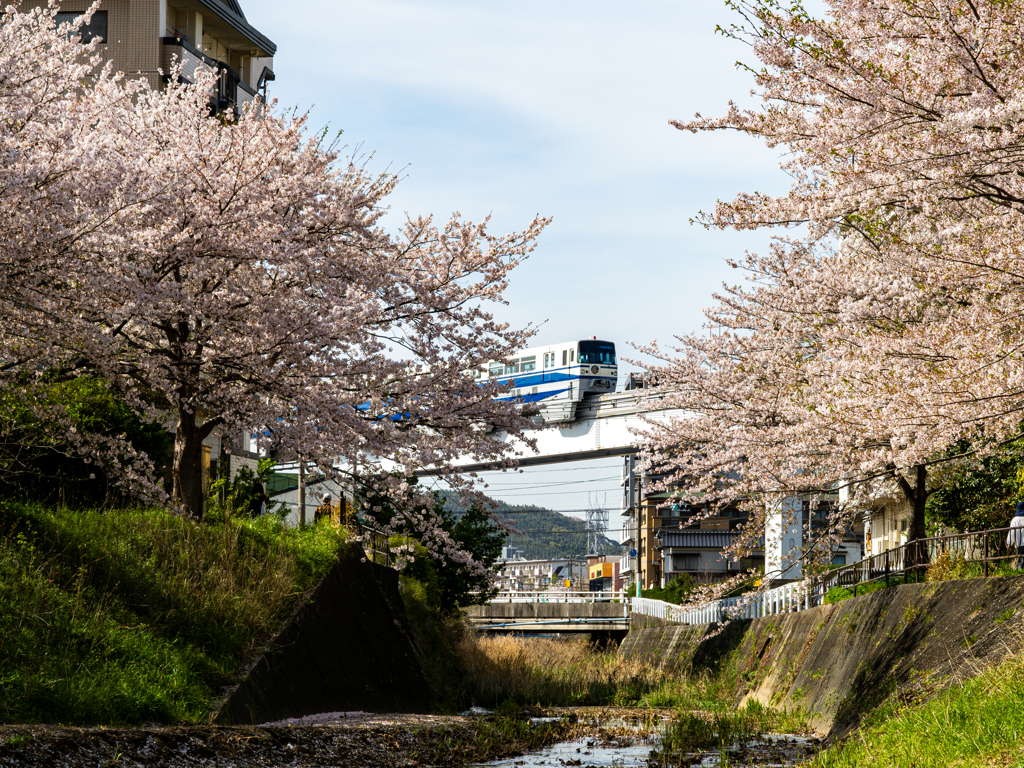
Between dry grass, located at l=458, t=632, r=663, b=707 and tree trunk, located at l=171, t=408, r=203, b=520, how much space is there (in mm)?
9074

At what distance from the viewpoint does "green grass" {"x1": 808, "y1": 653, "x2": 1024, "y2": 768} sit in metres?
6.94

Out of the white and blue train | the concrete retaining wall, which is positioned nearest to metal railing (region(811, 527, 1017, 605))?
the concrete retaining wall

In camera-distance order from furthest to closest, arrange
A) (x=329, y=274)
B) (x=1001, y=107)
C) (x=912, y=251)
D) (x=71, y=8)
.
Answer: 1. (x=71, y=8)
2. (x=329, y=274)
3. (x=912, y=251)
4. (x=1001, y=107)

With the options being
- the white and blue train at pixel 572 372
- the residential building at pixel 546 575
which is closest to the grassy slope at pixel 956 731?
the white and blue train at pixel 572 372

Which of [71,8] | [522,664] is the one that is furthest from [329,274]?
[71,8]

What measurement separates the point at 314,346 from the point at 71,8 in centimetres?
2656

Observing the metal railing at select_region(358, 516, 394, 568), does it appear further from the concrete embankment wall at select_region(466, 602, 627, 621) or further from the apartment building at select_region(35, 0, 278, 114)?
the concrete embankment wall at select_region(466, 602, 627, 621)

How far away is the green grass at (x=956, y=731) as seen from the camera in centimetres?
694

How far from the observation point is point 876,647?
13.5m

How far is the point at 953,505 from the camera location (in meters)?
23.0

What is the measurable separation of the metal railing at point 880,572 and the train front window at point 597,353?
27917 millimetres

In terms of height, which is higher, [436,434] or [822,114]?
[822,114]

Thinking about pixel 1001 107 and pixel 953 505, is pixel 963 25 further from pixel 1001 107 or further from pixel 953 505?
pixel 953 505

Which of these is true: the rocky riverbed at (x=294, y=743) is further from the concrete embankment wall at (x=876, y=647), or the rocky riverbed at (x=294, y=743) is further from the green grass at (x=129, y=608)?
the concrete embankment wall at (x=876, y=647)
